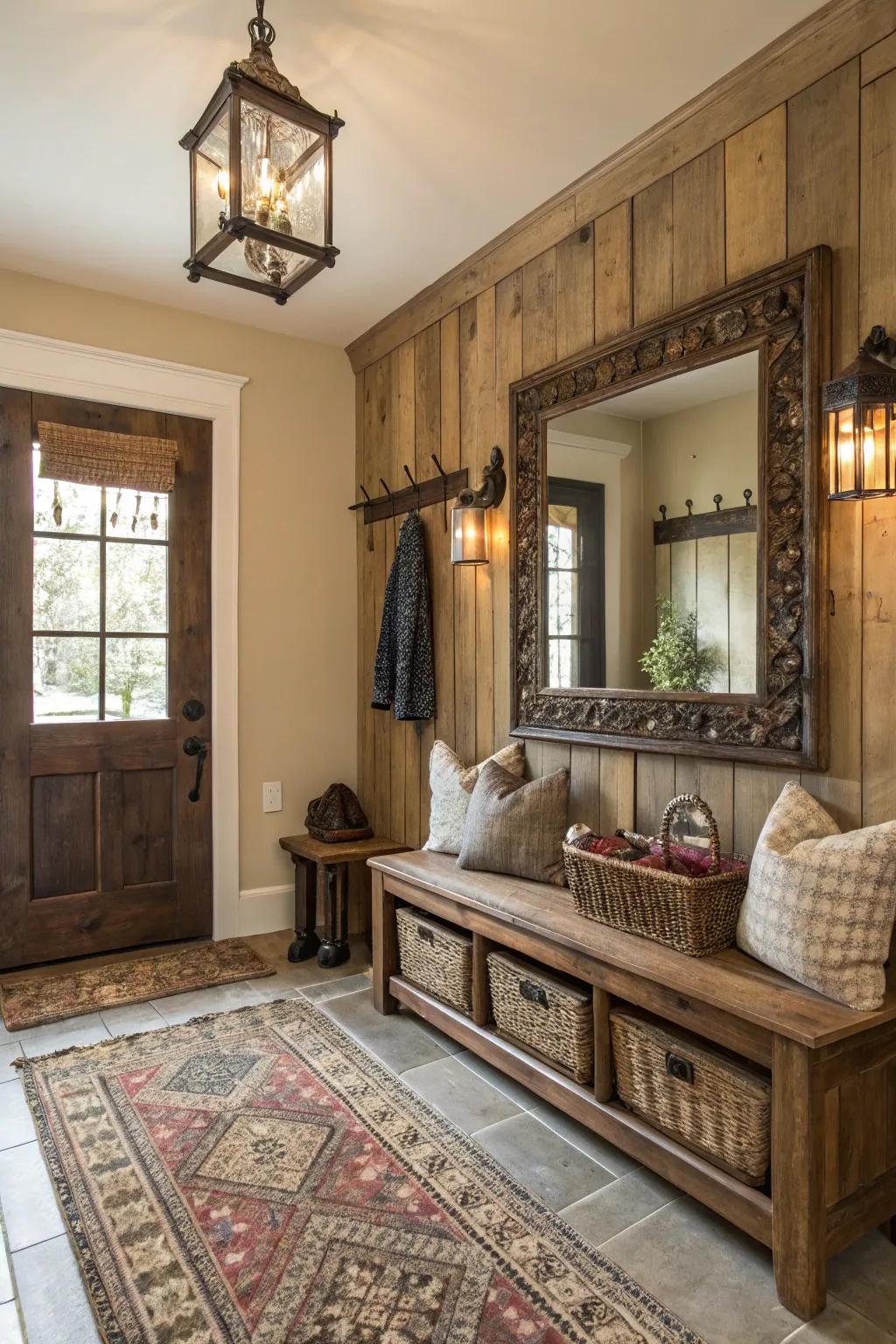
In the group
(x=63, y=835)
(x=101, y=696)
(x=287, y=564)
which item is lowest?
(x=63, y=835)

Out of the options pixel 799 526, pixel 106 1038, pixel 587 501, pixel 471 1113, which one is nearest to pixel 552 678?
pixel 587 501

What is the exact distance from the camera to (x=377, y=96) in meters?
2.17

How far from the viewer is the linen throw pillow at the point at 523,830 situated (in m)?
2.50

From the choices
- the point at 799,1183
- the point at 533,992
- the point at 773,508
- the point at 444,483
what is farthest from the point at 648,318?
the point at 799,1183

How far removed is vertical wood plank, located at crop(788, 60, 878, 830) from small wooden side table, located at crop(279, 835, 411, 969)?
184 centimetres

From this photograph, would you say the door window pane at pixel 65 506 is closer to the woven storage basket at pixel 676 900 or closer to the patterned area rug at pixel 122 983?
the patterned area rug at pixel 122 983

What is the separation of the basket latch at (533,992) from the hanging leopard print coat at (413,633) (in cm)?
128

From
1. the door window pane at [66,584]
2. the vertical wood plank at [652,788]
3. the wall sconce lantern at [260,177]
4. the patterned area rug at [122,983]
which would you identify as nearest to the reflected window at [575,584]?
the vertical wood plank at [652,788]

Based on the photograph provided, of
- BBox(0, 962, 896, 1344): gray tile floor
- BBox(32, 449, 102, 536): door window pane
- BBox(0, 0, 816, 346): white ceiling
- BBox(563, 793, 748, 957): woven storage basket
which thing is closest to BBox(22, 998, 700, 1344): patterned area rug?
BBox(0, 962, 896, 1344): gray tile floor

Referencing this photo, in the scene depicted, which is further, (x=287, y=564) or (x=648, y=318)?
(x=287, y=564)

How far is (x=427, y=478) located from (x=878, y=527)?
1.90 m

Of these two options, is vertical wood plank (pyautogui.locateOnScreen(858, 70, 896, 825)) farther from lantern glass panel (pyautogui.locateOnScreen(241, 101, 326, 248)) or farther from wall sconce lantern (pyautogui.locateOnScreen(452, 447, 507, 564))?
wall sconce lantern (pyautogui.locateOnScreen(452, 447, 507, 564))

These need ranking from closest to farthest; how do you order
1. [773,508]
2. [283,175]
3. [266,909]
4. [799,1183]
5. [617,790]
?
1. [799,1183]
2. [283,175]
3. [773,508]
4. [617,790]
5. [266,909]

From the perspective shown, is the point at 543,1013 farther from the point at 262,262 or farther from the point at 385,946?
the point at 262,262
